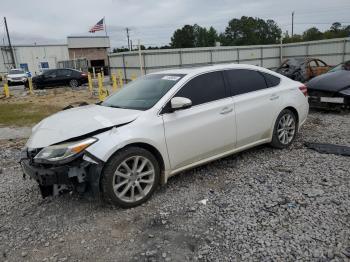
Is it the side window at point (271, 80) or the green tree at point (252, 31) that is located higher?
the green tree at point (252, 31)

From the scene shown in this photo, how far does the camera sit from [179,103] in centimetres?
391

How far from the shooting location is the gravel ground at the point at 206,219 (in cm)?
290

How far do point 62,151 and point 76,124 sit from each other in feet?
1.45

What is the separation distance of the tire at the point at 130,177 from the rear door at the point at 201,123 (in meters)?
0.33

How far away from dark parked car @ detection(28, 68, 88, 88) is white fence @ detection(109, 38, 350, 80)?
4050 millimetres

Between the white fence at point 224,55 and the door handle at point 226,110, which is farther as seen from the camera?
the white fence at point 224,55

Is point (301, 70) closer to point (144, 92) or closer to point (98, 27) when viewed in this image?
point (144, 92)

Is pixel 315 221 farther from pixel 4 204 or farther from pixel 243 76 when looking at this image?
pixel 4 204

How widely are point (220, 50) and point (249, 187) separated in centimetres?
2292

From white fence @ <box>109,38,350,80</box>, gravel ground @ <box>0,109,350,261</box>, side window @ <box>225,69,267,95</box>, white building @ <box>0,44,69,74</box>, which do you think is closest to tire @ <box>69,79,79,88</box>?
white fence @ <box>109,38,350,80</box>

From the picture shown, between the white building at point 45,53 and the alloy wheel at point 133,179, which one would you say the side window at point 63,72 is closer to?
the alloy wheel at point 133,179

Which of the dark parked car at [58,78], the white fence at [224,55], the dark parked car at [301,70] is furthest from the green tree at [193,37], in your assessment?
the dark parked car at [301,70]

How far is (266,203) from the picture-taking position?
12.0 feet

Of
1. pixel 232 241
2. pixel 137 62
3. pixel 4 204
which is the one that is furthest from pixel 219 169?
pixel 137 62
